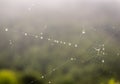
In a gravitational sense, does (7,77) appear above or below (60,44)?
below

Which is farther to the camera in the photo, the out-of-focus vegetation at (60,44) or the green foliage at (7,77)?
the out-of-focus vegetation at (60,44)

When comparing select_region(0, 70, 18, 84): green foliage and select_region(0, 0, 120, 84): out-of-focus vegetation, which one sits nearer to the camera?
select_region(0, 70, 18, 84): green foliage

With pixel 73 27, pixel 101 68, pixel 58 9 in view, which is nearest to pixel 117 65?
pixel 101 68

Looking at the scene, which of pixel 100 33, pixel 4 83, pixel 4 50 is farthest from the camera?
pixel 100 33

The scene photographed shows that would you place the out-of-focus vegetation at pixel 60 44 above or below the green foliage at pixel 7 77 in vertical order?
above

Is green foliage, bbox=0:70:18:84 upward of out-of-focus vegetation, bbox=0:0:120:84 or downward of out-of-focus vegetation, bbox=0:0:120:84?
downward

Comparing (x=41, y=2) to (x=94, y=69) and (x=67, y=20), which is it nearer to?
(x=67, y=20)

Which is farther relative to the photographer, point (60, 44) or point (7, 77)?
point (60, 44)

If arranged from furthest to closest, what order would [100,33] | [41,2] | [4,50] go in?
1. [41,2]
2. [100,33]
3. [4,50]
